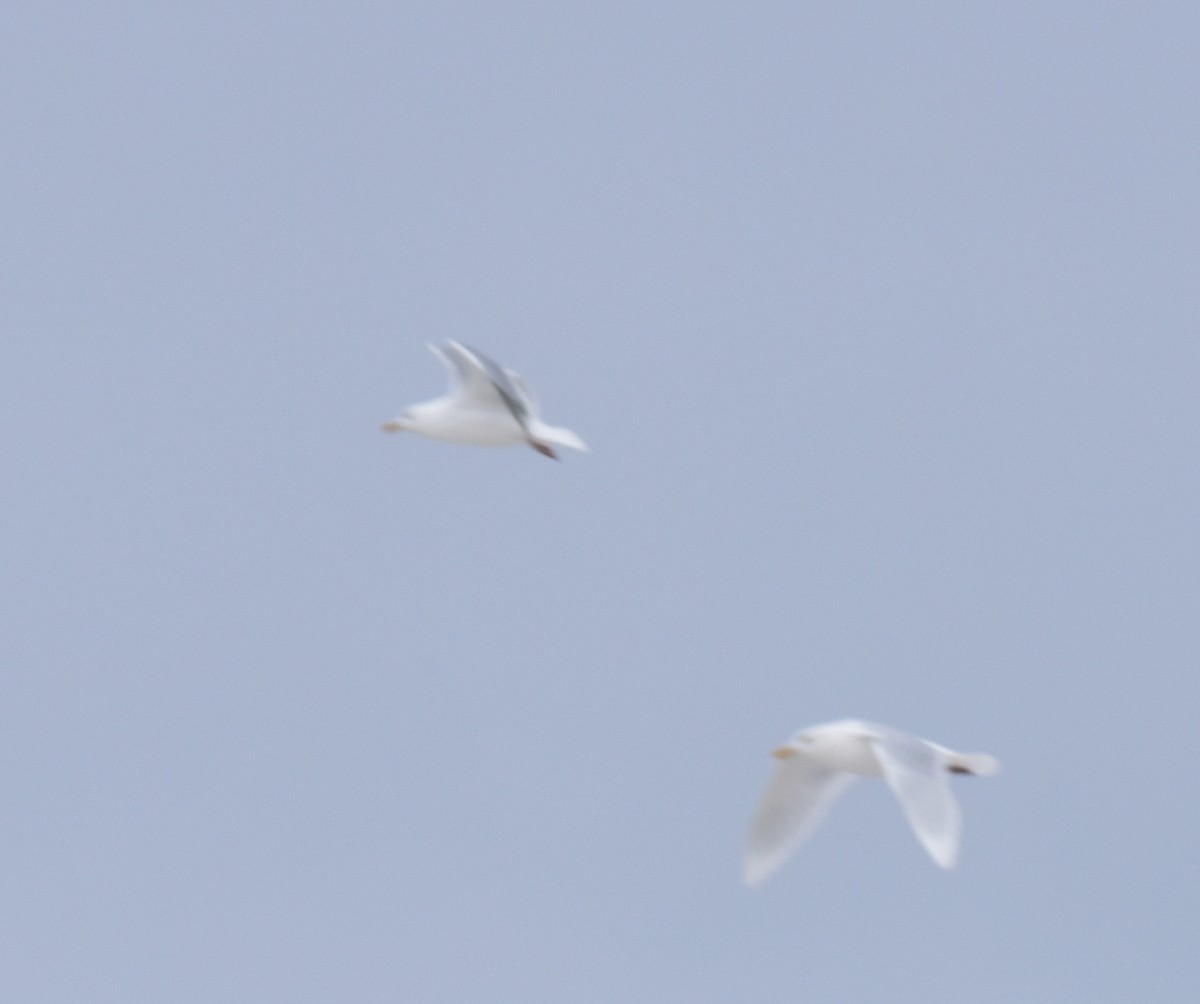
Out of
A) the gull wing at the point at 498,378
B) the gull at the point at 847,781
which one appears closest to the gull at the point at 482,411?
the gull wing at the point at 498,378

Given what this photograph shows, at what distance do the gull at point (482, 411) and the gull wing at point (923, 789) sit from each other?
3.05 metres

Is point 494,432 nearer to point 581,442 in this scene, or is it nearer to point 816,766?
point 581,442

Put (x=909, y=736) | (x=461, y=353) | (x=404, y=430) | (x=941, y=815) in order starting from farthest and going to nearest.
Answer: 1. (x=404, y=430)
2. (x=461, y=353)
3. (x=909, y=736)
4. (x=941, y=815)

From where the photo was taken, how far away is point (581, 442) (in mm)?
18828

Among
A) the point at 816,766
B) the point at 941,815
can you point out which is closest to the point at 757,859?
the point at 816,766

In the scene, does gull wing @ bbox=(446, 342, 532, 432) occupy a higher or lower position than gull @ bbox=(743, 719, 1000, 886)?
higher

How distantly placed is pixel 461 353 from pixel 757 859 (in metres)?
4.18

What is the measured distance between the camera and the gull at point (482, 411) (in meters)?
18.9

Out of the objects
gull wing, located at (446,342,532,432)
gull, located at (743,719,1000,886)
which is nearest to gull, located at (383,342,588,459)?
gull wing, located at (446,342,532,432)

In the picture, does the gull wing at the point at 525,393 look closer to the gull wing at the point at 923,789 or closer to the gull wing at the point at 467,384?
the gull wing at the point at 467,384

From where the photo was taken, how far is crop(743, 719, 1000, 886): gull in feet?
54.4

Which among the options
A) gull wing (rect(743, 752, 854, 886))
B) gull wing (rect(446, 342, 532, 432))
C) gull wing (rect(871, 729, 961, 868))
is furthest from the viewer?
gull wing (rect(743, 752, 854, 886))

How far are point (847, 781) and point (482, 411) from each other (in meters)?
3.78

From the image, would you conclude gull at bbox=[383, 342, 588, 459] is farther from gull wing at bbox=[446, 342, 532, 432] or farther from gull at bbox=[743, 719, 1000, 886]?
gull at bbox=[743, 719, 1000, 886]
